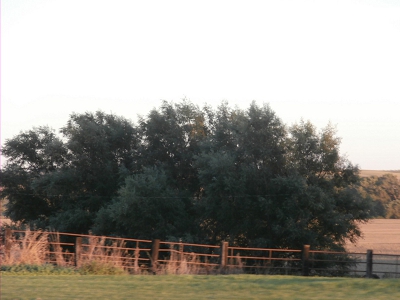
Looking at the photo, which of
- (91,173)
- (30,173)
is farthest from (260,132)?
(30,173)

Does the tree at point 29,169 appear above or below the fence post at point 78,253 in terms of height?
above

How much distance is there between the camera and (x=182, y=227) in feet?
121

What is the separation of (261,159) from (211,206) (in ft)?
14.0

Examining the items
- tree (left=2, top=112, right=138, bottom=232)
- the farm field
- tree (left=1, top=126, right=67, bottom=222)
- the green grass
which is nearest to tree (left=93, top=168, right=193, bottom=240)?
tree (left=2, top=112, right=138, bottom=232)

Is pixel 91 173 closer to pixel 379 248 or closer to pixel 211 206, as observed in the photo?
pixel 211 206

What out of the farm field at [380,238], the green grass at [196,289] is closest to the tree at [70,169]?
the farm field at [380,238]

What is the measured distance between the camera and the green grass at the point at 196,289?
796 cm

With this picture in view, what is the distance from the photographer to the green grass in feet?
26.1

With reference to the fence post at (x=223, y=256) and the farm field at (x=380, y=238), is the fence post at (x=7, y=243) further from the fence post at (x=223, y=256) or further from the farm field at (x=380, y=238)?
the farm field at (x=380, y=238)

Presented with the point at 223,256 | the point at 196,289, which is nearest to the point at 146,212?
the point at 223,256

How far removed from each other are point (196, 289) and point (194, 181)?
3158cm

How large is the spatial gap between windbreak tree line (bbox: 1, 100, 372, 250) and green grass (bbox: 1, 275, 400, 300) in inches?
908

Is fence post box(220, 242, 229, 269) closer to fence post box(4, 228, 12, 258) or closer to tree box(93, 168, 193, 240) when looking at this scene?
fence post box(4, 228, 12, 258)

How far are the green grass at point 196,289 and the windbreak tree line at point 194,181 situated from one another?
23.1m
